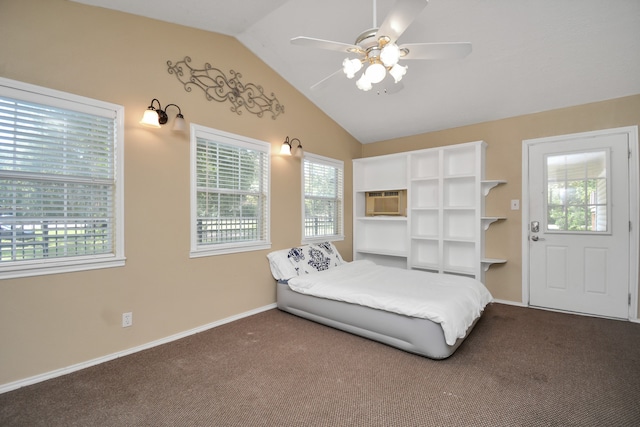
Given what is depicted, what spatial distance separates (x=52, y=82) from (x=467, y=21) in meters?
3.40

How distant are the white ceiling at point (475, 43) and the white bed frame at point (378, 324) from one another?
2.64 m

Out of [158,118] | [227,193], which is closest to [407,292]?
[227,193]

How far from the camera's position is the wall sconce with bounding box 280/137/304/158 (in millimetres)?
3689

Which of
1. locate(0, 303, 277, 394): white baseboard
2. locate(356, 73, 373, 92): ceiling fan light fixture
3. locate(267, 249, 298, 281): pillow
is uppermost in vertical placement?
locate(356, 73, 373, 92): ceiling fan light fixture

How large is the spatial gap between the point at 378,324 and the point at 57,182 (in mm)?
2804

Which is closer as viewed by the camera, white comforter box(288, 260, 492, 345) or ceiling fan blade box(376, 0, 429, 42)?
ceiling fan blade box(376, 0, 429, 42)

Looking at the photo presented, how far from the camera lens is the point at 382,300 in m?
2.61

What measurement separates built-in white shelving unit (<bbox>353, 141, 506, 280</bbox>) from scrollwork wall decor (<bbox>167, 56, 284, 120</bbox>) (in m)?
1.91

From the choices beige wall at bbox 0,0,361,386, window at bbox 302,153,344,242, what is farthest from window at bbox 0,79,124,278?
window at bbox 302,153,344,242

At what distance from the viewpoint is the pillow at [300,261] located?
3584 millimetres

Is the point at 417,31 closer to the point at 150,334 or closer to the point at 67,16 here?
the point at 67,16

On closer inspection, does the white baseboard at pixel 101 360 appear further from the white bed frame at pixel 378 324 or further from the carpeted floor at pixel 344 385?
the white bed frame at pixel 378 324

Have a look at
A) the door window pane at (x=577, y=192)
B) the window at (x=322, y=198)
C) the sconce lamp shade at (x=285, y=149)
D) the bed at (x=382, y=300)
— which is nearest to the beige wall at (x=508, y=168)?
the door window pane at (x=577, y=192)

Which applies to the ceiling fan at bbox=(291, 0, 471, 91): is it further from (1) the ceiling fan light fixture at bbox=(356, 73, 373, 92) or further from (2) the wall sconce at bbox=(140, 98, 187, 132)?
(2) the wall sconce at bbox=(140, 98, 187, 132)
